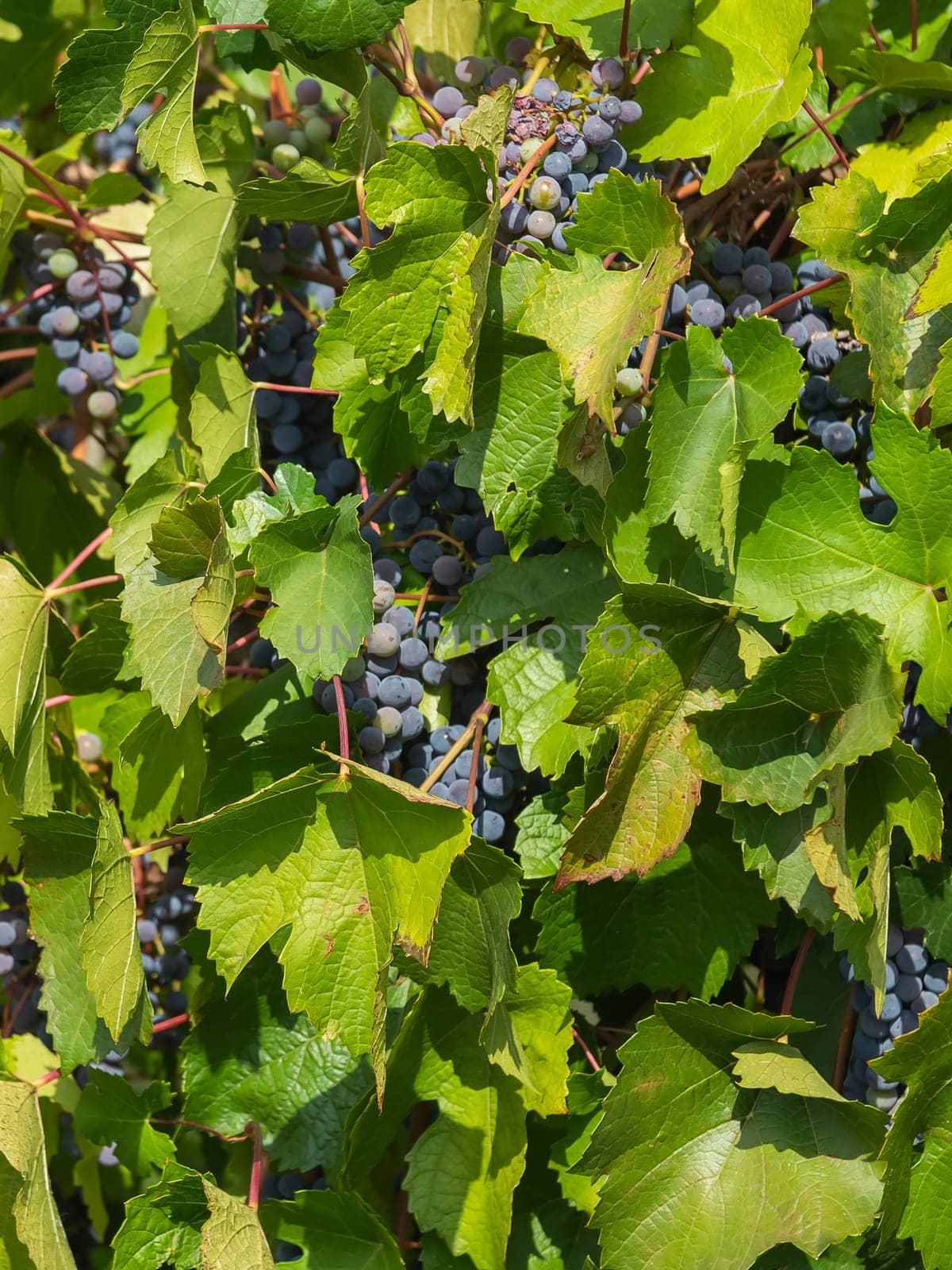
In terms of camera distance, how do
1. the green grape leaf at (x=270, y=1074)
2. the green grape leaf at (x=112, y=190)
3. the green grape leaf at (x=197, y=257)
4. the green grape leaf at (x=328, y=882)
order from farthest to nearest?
the green grape leaf at (x=112, y=190), the green grape leaf at (x=197, y=257), the green grape leaf at (x=270, y=1074), the green grape leaf at (x=328, y=882)

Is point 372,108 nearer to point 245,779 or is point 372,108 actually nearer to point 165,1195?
point 245,779

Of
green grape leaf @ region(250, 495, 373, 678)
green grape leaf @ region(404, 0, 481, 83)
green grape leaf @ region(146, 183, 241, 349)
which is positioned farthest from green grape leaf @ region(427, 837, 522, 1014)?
green grape leaf @ region(404, 0, 481, 83)

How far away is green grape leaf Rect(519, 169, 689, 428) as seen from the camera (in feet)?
3.03

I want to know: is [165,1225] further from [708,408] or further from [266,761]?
[708,408]

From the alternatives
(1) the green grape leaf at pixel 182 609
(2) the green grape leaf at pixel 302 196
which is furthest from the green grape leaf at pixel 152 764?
(2) the green grape leaf at pixel 302 196

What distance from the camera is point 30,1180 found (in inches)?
45.8

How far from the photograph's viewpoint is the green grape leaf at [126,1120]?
1218 millimetres

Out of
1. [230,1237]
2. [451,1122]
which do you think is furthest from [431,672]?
[230,1237]

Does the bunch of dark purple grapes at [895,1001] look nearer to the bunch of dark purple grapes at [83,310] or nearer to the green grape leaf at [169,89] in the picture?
the green grape leaf at [169,89]

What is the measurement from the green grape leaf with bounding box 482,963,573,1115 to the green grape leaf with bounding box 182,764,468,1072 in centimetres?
14

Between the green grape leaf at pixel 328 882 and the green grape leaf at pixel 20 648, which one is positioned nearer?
the green grape leaf at pixel 328 882

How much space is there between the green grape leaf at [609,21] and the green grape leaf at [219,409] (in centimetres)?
46

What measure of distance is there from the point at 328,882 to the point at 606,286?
1.82 feet

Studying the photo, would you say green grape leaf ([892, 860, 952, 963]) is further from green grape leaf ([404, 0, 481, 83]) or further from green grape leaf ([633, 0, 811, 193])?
green grape leaf ([404, 0, 481, 83])
